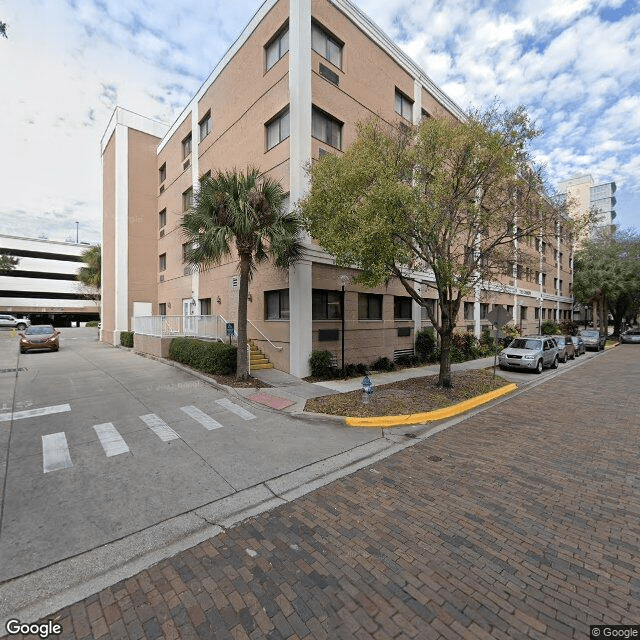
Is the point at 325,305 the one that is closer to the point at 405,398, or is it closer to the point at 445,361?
the point at 445,361

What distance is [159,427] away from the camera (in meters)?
7.23

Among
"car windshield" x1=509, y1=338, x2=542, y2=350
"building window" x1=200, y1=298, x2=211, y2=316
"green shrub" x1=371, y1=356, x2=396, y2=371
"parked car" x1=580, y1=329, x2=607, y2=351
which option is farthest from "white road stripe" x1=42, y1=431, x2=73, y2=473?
"parked car" x1=580, y1=329, x2=607, y2=351

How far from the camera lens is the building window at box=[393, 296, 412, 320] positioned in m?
17.3

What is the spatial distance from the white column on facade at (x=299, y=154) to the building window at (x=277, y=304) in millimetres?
767

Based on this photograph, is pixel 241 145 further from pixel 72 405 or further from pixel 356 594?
pixel 356 594

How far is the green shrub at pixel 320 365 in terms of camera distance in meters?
12.6

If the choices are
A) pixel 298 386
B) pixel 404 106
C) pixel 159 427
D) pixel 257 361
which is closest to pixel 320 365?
pixel 298 386

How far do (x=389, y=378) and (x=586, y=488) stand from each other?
8.50 m

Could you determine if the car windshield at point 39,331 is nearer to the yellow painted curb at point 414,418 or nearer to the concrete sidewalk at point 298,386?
the concrete sidewalk at point 298,386

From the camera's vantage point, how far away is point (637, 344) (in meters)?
34.0

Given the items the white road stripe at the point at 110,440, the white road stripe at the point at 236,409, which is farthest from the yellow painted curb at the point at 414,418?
the white road stripe at the point at 110,440

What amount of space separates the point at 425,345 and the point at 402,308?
2.42m

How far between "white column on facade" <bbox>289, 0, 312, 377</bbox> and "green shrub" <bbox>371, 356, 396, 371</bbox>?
3870 millimetres

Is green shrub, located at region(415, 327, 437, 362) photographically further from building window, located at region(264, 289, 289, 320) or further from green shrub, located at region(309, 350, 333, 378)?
building window, located at region(264, 289, 289, 320)
